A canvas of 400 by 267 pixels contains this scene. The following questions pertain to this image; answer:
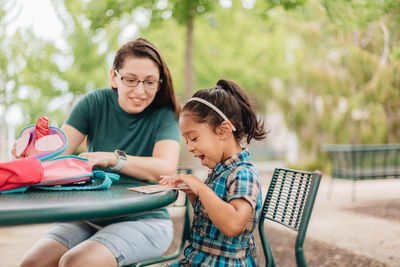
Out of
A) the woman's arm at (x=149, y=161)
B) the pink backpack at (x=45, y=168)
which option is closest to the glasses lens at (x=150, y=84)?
the woman's arm at (x=149, y=161)

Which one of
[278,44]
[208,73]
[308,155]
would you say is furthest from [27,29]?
[308,155]

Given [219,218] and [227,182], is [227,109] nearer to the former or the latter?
[227,182]

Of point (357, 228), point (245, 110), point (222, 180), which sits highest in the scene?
point (245, 110)

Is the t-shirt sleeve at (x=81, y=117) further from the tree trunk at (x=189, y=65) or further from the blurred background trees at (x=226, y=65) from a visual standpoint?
the blurred background trees at (x=226, y=65)

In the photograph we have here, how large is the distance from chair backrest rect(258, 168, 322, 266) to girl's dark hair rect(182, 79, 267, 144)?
233mm

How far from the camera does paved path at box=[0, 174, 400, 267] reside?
3.68m

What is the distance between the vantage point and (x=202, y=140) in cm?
159

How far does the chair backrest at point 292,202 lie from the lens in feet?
4.88

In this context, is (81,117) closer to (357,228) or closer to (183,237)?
(183,237)

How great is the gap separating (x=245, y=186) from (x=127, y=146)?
33.5 inches

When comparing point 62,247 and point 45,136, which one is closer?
point 45,136

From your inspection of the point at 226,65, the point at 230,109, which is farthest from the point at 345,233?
the point at 226,65

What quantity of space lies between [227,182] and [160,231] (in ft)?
1.49

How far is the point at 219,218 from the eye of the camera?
1364 millimetres
